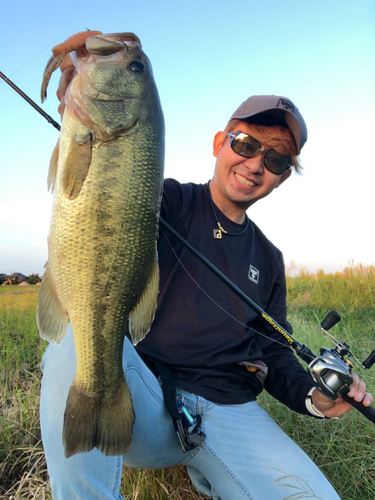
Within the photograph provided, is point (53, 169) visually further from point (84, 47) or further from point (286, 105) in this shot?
point (286, 105)

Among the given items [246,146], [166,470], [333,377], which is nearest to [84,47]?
[246,146]

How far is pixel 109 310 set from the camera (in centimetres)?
178

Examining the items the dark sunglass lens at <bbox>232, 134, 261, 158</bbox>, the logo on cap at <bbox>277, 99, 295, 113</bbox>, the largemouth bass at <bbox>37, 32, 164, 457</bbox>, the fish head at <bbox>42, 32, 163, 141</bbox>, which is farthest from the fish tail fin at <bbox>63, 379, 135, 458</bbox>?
the logo on cap at <bbox>277, 99, 295, 113</bbox>

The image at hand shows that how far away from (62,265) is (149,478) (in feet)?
5.23

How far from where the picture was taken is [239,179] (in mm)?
2965

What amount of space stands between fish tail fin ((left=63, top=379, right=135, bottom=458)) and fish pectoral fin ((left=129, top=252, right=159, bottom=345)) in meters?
0.25

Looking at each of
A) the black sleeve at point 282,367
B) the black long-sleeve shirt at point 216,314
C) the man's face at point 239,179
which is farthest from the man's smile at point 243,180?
the black sleeve at point 282,367

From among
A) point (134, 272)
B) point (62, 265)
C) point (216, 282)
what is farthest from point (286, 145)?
point (62, 265)

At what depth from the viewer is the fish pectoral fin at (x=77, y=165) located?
1.65 meters

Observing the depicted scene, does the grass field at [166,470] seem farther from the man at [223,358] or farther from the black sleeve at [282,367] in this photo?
the black sleeve at [282,367]

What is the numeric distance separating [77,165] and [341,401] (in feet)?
6.63

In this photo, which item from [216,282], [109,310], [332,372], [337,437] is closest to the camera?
[109,310]

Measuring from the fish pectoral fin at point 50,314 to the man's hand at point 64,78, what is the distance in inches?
30.8

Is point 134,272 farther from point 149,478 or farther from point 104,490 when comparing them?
point 149,478
